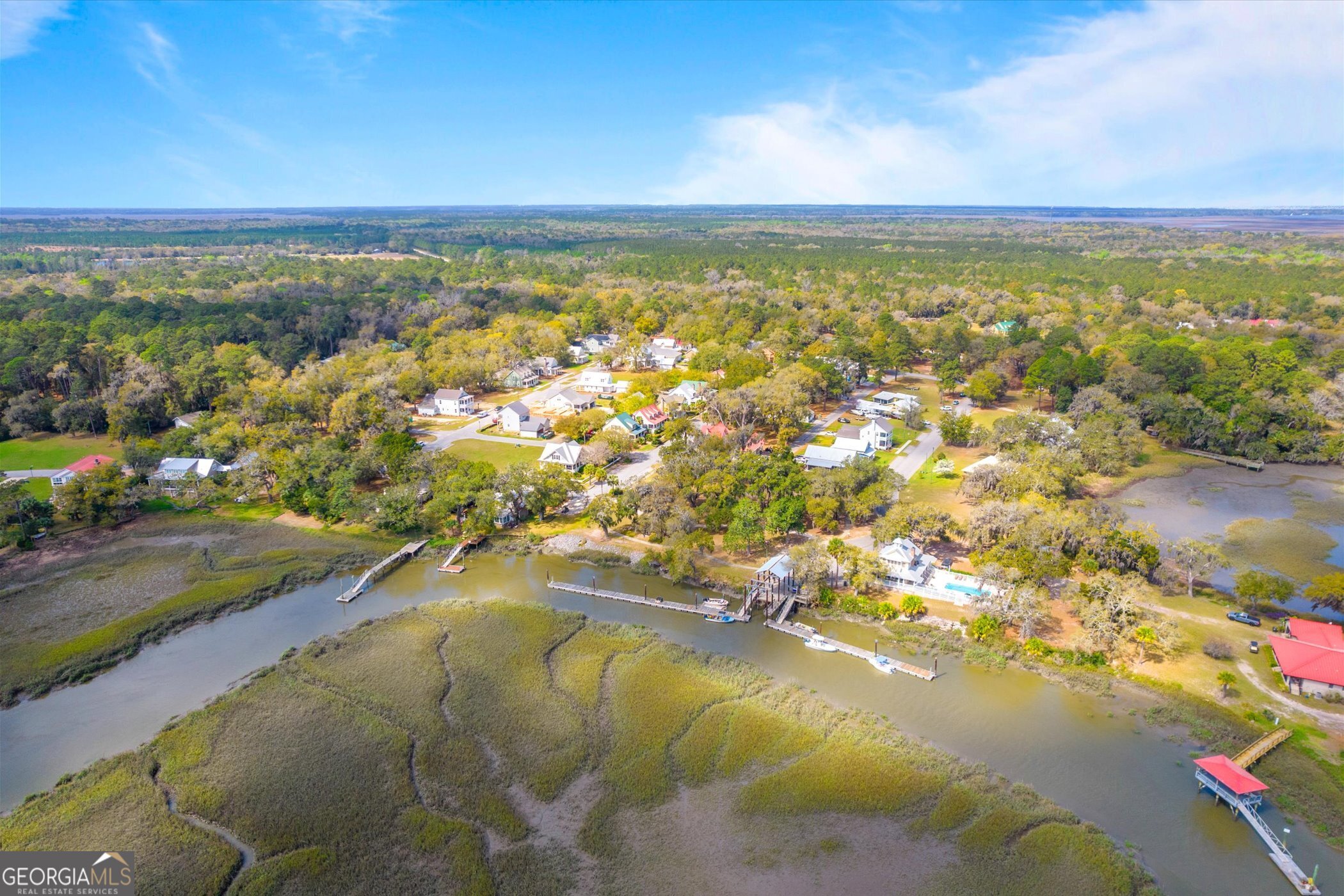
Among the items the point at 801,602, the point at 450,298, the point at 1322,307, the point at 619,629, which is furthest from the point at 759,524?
the point at 1322,307

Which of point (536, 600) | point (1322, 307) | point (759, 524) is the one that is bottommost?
point (536, 600)

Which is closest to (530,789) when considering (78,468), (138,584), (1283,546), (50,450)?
(138,584)

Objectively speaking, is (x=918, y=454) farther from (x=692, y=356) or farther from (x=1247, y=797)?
(x=1247, y=797)

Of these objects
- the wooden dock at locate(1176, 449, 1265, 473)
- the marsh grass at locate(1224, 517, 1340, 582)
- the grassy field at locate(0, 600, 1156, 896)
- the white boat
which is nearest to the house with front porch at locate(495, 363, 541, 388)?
the grassy field at locate(0, 600, 1156, 896)

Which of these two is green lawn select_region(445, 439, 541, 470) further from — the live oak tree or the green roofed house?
the live oak tree

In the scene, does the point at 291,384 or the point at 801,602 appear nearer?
the point at 801,602

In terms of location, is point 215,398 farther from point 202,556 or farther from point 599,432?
point 599,432
